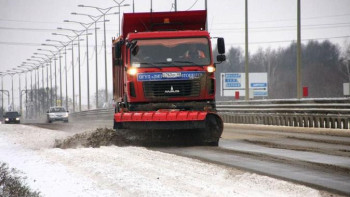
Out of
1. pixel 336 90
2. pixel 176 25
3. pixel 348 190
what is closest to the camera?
pixel 348 190

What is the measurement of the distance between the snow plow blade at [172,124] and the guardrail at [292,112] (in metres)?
7.03

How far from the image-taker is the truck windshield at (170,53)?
19984 mm

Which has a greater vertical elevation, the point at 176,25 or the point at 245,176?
the point at 176,25

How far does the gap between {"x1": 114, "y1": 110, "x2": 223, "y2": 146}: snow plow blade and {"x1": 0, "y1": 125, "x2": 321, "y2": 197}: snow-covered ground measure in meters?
2.94

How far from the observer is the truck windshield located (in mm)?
→ 19984

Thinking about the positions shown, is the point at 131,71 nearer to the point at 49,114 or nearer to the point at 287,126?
the point at 287,126

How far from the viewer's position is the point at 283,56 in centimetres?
13750

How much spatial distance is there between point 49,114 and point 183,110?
52.3 metres

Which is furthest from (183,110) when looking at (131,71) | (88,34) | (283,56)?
(283,56)

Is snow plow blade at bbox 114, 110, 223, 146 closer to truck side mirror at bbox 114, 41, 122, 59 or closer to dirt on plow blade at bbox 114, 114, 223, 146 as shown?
dirt on plow blade at bbox 114, 114, 223, 146

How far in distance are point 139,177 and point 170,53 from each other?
9134 mm

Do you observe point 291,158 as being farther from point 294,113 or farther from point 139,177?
point 294,113

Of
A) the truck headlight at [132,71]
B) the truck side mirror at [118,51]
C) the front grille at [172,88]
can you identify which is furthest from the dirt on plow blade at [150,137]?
the truck side mirror at [118,51]

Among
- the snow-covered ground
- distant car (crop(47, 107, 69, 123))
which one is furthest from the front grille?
distant car (crop(47, 107, 69, 123))
